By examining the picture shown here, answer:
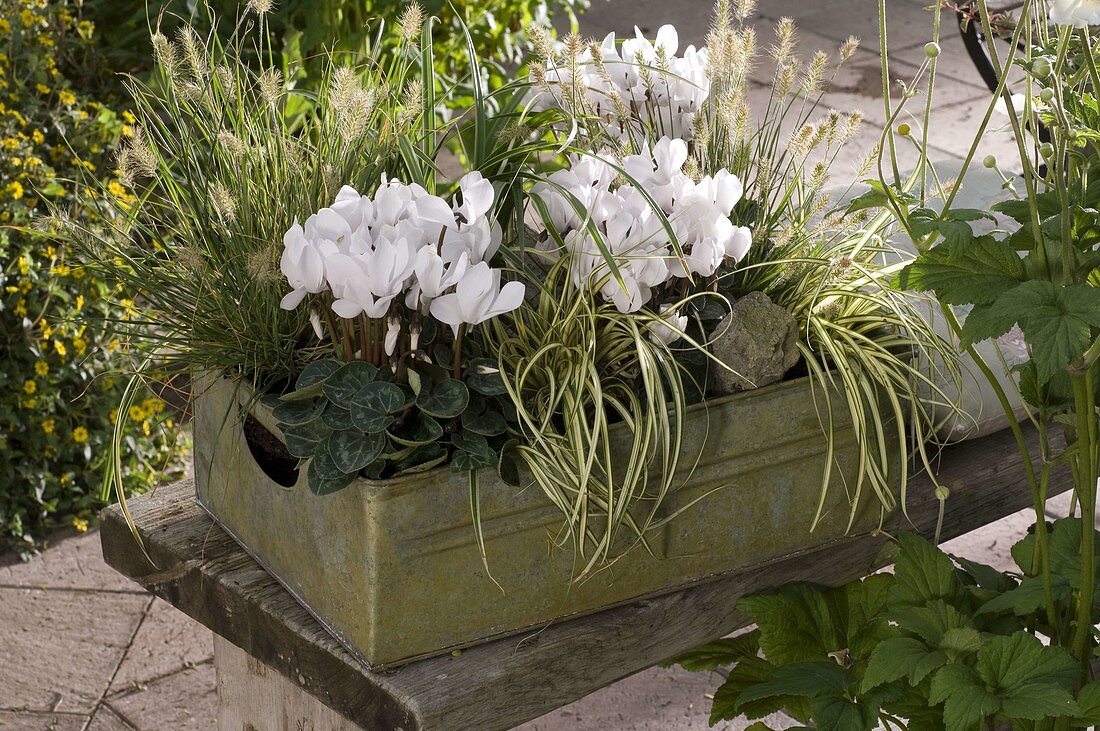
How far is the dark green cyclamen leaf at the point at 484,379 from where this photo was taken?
1028mm

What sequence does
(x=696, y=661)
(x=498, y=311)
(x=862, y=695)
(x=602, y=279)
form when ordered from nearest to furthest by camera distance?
1. (x=498, y=311)
2. (x=602, y=279)
3. (x=862, y=695)
4. (x=696, y=661)

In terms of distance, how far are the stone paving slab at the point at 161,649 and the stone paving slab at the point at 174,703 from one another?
25mm

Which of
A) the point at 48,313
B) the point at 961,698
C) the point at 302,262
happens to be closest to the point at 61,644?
the point at 48,313

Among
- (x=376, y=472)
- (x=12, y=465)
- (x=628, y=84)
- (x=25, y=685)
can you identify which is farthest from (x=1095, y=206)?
(x=12, y=465)

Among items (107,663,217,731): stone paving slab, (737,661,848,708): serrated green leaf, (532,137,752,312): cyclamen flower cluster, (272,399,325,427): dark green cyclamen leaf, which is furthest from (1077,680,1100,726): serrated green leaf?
(107,663,217,731): stone paving slab

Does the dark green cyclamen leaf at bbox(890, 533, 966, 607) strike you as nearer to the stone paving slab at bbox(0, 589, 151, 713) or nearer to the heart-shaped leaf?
the heart-shaped leaf

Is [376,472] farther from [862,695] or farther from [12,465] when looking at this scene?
[12,465]

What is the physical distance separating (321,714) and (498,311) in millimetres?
494

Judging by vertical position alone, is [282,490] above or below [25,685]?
above

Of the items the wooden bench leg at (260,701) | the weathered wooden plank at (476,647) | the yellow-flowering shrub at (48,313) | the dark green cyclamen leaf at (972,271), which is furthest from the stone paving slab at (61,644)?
the dark green cyclamen leaf at (972,271)

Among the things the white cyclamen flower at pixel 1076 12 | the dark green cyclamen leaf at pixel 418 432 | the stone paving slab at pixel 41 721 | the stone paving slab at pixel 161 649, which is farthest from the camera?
the stone paving slab at pixel 161 649

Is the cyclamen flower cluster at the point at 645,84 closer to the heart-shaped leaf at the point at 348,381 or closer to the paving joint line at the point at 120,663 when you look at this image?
the heart-shaped leaf at the point at 348,381

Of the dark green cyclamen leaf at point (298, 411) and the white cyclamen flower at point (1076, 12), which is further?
the dark green cyclamen leaf at point (298, 411)

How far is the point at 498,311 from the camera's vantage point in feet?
3.21
